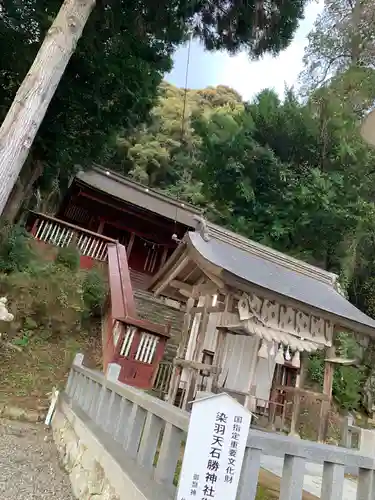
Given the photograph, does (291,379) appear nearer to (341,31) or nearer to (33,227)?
(33,227)

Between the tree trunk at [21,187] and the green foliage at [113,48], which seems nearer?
the green foliage at [113,48]

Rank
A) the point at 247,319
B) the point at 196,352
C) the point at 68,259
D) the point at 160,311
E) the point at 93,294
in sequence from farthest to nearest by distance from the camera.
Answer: the point at 160,311
the point at 68,259
the point at 93,294
the point at 196,352
the point at 247,319

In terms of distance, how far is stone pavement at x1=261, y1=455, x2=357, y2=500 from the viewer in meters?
4.75

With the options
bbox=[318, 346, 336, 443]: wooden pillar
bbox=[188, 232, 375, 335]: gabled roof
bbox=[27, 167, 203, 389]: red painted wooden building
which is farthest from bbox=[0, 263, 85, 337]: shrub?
bbox=[318, 346, 336, 443]: wooden pillar

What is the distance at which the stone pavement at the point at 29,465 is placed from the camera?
12.9 feet

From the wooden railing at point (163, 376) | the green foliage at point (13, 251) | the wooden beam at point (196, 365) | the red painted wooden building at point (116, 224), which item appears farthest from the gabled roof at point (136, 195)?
the wooden beam at point (196, 365)

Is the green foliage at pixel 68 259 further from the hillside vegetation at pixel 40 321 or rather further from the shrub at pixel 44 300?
the shrub at pixel 44 300

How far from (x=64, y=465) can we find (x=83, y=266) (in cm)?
681

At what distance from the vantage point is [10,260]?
8.17m

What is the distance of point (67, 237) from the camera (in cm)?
1118

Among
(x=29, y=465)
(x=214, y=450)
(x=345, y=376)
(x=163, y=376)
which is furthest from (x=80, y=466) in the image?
(x=345, y=376)

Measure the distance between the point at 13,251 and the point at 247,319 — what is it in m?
5.42

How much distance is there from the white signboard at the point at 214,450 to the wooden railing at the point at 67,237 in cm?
934

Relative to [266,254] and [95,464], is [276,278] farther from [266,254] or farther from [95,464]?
[95,464]
